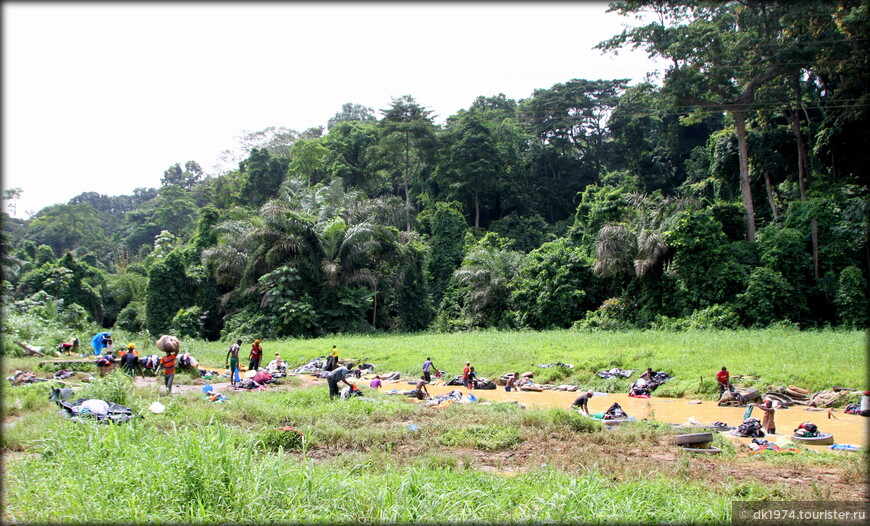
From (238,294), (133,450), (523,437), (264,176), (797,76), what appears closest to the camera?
(133,450)

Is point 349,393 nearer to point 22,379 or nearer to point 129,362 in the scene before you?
point 129,362

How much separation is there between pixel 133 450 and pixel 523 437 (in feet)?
19.3

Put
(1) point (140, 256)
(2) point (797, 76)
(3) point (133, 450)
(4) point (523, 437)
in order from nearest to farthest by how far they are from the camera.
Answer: (3) point (133, 450) < (4) point (523, 437) < (2) point (797, 76) < (1) point (140, 256)

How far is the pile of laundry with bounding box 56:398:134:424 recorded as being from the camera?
28.4ft

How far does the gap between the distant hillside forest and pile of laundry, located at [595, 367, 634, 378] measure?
7591 millimetres

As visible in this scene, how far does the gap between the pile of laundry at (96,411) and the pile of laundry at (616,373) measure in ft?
42.4

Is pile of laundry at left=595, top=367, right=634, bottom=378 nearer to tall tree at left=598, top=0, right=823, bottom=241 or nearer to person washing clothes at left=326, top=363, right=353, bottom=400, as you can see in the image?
person washing clothes at left=326, top=363, right=353, bottom=400

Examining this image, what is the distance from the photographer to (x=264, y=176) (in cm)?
4594

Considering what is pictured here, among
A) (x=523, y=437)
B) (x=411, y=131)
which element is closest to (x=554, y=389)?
(x=523, y=437)

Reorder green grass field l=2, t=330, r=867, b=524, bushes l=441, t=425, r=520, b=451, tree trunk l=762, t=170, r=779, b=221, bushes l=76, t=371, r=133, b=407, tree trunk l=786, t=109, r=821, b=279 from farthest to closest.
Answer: tree trunk l=762, t=170, r=779, b=221 < tree trunk l=786, t=109, r=821, b=279 < bushes l=76, t=371, r=133, b=407 < bushes l=441, t=425, r=520, b=451 < green grass field l=2, t=330, r=867, b=524

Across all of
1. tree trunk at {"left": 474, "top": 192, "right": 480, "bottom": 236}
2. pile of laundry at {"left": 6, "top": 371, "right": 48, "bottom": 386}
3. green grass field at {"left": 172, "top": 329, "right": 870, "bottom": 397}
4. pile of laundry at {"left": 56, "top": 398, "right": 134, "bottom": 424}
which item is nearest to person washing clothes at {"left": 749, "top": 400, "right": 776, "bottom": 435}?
green grass field at {"left": 172, "top": 329, "right": 870, "bottom": 397}

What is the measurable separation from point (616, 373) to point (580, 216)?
17.4 m

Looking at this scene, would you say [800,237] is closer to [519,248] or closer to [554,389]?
[554,389]

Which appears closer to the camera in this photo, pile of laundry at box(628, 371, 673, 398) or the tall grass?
the tall grass
